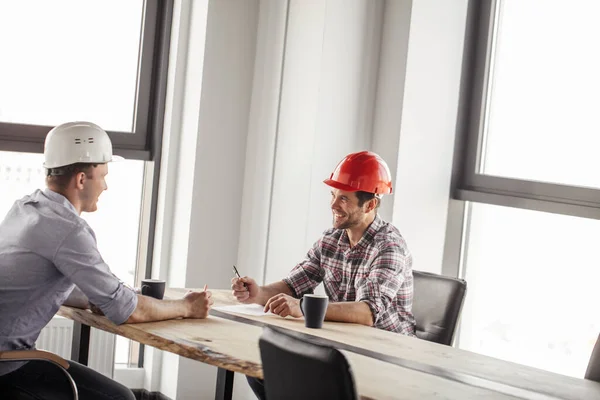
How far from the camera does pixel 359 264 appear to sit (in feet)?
11.3

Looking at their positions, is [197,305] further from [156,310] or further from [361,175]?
[361,175]

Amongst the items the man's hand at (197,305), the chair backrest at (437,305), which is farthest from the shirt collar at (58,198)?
the chair backrest at (437,305)

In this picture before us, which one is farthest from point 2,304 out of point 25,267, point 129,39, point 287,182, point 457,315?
point 129,39

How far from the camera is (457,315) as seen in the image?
325 cm

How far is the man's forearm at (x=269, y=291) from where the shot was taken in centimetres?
337

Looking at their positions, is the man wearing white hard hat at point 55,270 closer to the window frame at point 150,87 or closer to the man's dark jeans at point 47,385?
the man's dark jeans at point 47,385

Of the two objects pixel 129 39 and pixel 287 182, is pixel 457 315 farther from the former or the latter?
pixel 129 39

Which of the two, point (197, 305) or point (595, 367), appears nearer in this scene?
point (595, 367)

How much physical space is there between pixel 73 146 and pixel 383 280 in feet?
3.80

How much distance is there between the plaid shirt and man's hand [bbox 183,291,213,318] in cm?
58

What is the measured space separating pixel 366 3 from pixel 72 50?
1465 millimetres

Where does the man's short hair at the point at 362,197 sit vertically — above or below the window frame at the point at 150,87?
below

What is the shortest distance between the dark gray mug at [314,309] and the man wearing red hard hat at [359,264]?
0.61 ft

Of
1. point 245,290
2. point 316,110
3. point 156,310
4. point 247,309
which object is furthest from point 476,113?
point 156,310
